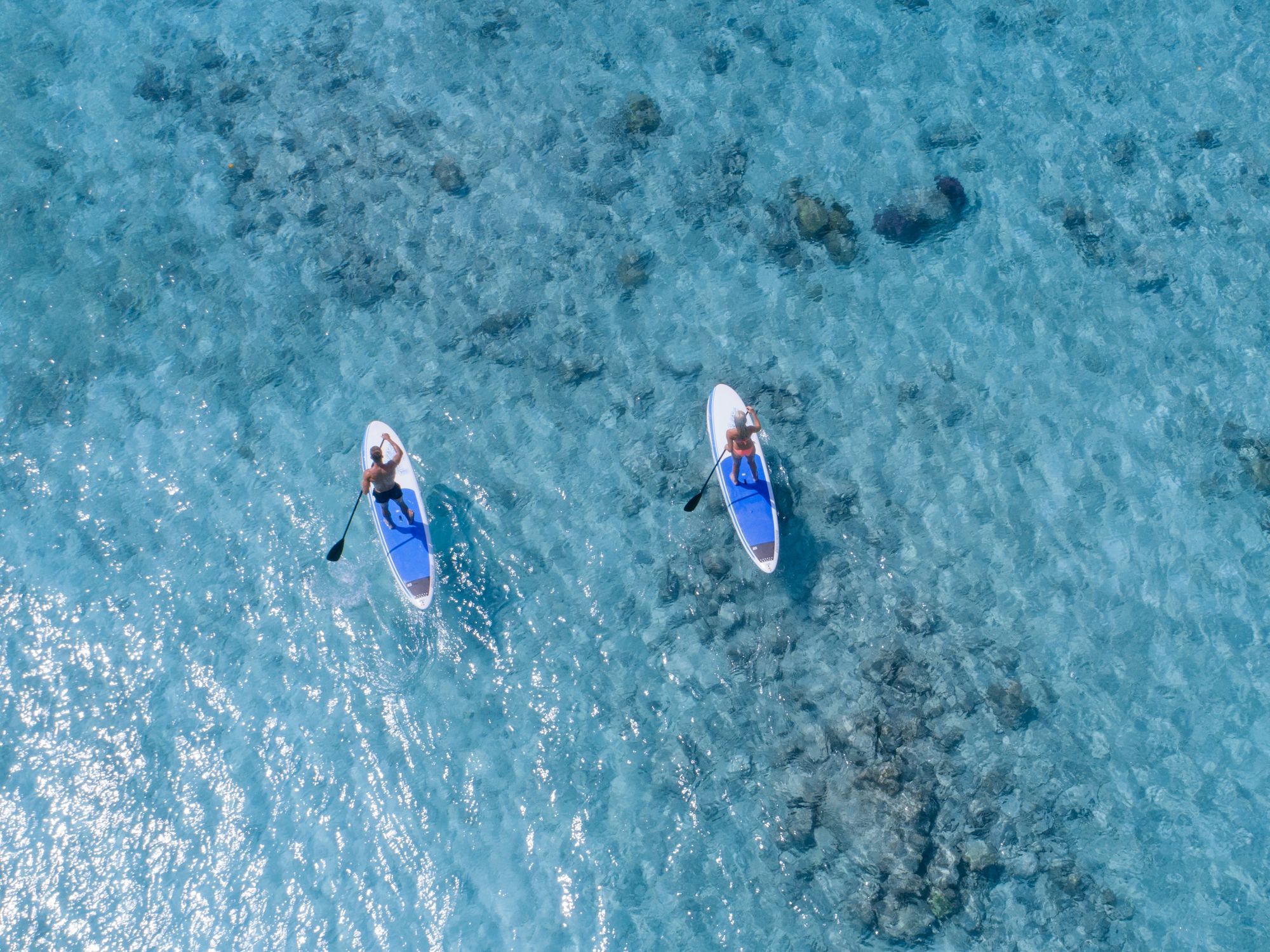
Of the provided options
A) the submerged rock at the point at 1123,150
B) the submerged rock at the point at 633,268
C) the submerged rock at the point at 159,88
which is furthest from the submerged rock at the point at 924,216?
the submerged rock at the point at 159,88

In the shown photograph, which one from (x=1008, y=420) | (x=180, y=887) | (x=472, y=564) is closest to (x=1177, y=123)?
(x=1008, y=420)

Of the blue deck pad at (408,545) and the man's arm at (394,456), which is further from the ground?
the man's arm at (394,456)

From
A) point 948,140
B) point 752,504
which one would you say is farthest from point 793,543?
point 948,140

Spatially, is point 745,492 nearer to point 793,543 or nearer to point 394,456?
point 793,543

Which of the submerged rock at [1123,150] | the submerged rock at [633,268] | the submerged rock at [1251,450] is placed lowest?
the submerged rock at [1251,450]

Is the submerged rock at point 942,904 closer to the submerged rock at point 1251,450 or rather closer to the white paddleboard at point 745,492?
the white paddleboard at point 745,492

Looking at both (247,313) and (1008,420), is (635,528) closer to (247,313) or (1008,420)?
(1008,420)
